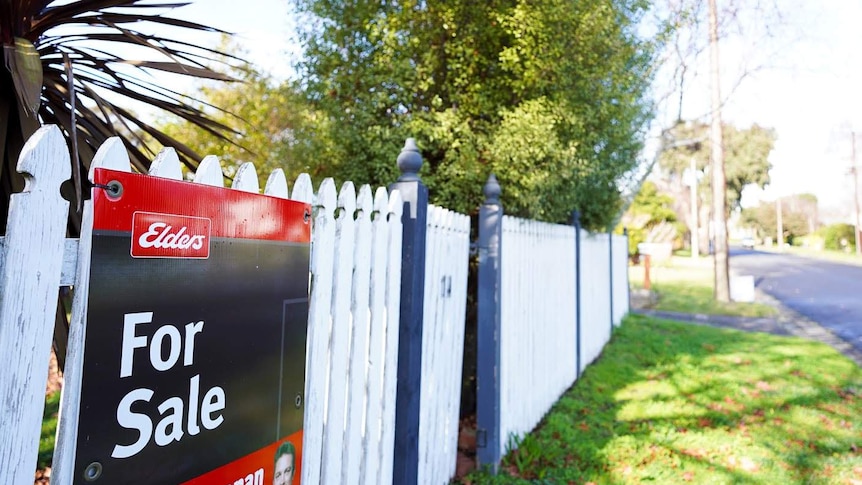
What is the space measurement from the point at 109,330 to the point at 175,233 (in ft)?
0.88

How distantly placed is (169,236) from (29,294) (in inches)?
11.8

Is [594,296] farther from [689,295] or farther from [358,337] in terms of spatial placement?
[689,295]

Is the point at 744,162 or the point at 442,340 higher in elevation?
the point at 744,162

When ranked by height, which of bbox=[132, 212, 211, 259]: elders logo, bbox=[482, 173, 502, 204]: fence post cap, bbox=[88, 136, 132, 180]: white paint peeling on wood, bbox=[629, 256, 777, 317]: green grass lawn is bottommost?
bbox=[629, 256, 777, 317]: green grass lawn

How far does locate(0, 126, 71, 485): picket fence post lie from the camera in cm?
104

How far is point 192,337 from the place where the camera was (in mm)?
1360

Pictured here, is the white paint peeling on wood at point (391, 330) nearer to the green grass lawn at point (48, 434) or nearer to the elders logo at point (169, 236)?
the elders logo at point (169, 236)

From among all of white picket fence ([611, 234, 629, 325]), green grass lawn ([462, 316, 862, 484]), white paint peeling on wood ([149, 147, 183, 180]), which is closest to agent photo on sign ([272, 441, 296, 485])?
white paint peeling on wood ([149, 147, 183, 180])

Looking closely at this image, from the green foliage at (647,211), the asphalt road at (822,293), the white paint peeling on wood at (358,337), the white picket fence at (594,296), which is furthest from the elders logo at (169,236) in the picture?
the green foliage at (647,211)

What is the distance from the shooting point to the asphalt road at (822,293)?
33.4 ft

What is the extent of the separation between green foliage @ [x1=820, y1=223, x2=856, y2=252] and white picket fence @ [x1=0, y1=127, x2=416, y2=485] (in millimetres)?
54174

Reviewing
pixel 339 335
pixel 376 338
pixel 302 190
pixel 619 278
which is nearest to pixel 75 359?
pixel 302 190

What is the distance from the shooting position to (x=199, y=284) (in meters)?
1.37

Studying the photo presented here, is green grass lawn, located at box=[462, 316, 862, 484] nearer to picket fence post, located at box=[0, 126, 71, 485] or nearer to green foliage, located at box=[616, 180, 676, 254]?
picket fence post, located at box=[0, 126, 71, 485]
